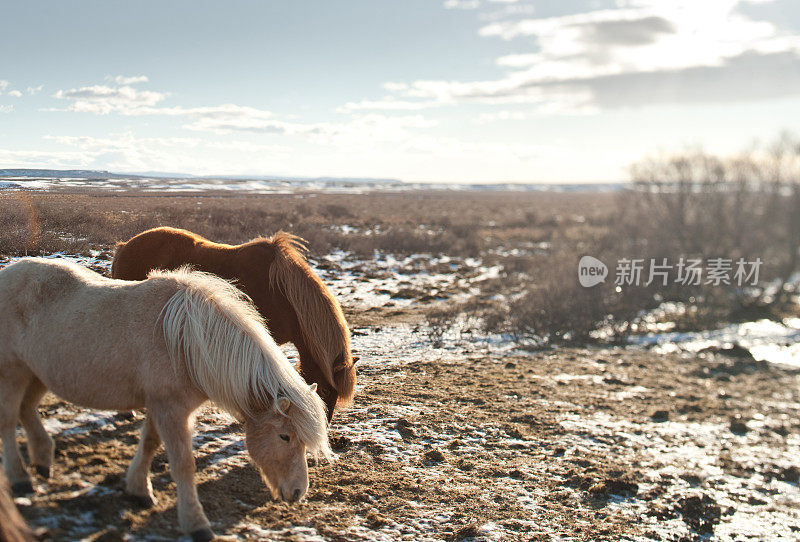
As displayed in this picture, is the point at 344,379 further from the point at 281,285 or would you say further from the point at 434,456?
the point at 434,456

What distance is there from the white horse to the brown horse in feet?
3.70

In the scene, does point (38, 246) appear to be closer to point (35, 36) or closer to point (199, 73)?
point (35, 36)

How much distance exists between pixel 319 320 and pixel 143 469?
1588 millimetres

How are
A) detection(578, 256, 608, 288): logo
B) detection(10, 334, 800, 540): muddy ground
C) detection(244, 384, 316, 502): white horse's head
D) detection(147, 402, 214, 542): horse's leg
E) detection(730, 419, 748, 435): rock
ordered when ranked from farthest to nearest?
detection(578, 256, 608, 288): logo < detection(730, 419, 748, 435): rock < detection(10, 334, 800, 540): muddy ground < detection(244, 384, 316, 502): white horse's head < detection(147, 402, 214, 542): horse's leg

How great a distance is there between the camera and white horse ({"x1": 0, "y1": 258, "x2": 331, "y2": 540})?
2826 millimetres

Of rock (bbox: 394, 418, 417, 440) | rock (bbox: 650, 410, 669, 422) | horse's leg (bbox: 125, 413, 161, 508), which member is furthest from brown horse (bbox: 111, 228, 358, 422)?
rock (bbox: 650, 410, 669, 422)

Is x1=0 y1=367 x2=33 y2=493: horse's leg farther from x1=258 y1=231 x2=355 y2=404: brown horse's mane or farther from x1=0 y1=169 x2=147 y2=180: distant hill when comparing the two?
x1=0 y1=169 x2=147 y2=180: distant hill

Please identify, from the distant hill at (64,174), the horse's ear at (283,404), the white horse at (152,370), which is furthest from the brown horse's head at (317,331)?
the distant hill at (64,174)

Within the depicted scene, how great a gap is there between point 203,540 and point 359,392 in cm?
344

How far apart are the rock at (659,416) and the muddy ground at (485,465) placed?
53 mm

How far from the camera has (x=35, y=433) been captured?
9.85 feet

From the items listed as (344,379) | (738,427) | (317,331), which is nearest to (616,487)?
(344,379)

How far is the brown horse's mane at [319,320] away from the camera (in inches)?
165

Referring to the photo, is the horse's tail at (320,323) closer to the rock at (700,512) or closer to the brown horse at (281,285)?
the brown horse at (281,285)
